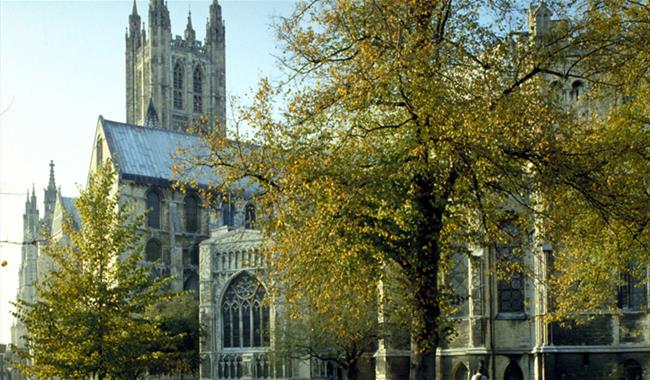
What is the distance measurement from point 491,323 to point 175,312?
18.8 meters

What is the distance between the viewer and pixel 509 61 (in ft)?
67.1

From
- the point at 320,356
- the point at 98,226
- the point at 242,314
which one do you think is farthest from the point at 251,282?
the point at 98,226

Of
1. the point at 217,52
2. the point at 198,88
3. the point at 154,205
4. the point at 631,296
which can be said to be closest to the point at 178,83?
the point at 198,88

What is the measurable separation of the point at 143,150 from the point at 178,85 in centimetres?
3933

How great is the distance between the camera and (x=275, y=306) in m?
47.0

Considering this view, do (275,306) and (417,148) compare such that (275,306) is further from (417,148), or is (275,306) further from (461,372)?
(417,148)

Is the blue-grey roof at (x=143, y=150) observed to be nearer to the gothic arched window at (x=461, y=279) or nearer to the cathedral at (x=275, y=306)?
the cathedral at (x=275, y=306)

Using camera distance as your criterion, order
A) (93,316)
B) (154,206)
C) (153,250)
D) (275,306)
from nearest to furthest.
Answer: (93,316), (275,306), (153,250), (154,206)

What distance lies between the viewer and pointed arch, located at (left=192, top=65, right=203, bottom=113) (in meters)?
101

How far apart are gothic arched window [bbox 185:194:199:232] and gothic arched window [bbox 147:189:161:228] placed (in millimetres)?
1892

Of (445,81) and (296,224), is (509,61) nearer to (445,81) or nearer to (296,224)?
(445,81)

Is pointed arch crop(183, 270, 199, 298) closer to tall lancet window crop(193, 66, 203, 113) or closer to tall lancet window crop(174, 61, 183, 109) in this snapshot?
tall lancet window crop(174, 61, 183, 109)

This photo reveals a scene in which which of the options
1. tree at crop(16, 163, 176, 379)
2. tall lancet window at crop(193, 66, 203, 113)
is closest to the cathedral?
tree at crop(16, 163, 176, 379)

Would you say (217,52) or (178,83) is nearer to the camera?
(178,83)
